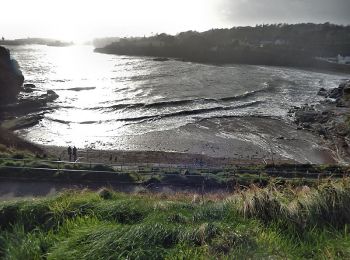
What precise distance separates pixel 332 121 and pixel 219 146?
16.4m

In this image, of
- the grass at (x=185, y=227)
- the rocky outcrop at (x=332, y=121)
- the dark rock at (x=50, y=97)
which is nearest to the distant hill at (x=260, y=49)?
the rocky outcrop at (x=332, y=121)

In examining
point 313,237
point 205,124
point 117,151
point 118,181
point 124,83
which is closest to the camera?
point 313,237

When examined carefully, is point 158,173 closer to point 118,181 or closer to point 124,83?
point 118,181

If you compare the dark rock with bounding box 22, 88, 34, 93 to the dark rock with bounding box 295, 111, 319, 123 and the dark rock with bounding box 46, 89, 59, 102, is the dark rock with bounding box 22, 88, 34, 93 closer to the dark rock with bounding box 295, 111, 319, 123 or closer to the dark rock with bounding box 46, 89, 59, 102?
the dark rock with bounding box 46, 89, 59, 102

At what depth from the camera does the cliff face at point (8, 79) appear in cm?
5094

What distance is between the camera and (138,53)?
Answer: 16962 centimetres

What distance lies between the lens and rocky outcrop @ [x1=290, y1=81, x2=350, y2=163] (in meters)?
34.9

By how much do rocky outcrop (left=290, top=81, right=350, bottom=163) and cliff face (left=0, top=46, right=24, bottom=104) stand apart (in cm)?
3798

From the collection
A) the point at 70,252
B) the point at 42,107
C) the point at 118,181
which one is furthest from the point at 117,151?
the point at 70,252

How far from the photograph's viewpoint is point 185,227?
6.07 metres

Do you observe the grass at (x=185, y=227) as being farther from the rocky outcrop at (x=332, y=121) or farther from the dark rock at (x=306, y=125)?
the dark rock at (x=306, y=125)

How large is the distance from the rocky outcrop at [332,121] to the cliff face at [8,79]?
3798cm

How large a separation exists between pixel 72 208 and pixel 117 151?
2565 centimetres

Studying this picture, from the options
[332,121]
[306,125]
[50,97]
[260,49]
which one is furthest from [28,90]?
[260,49]
